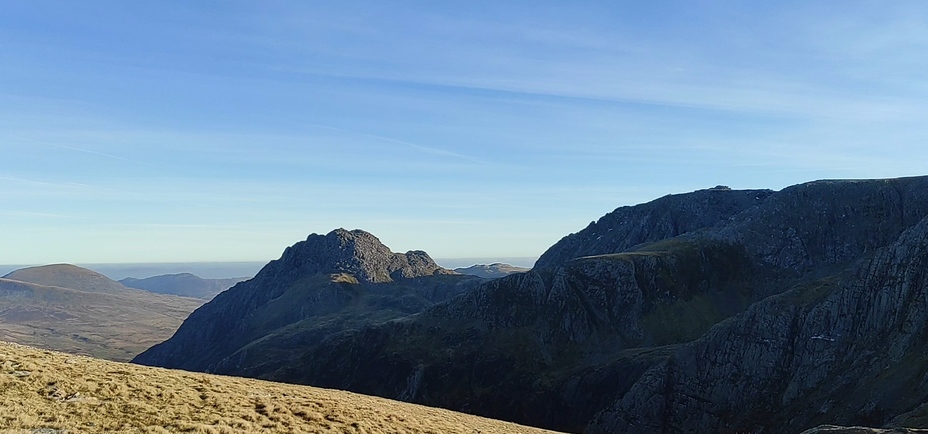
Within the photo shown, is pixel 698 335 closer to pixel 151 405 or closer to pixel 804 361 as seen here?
pixel 804 361

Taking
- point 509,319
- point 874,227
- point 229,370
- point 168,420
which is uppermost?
point 874,227

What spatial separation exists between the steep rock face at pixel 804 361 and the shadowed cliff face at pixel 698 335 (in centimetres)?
28

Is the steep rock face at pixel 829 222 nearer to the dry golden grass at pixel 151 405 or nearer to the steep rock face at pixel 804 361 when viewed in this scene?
the steep rock face at pixel 804 361

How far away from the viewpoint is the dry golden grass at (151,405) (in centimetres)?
2483

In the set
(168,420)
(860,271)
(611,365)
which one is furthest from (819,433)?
(611,365)

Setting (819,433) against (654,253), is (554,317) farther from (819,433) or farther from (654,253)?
(819,433)

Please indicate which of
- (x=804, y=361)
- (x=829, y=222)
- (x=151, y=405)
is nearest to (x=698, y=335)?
(x=804, y=361)

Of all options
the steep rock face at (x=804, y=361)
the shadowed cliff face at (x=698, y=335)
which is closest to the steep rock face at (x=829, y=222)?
the shadowed cliff face at (x=698, y=335)

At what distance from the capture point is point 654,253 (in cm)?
15375

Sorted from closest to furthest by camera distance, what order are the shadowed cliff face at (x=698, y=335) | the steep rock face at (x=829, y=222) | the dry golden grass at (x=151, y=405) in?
1. the dry golden grass at (x=151, y=405)
2. the shadowed cliff face at (x=698, y=335)
3. the steep rock face at (x=829, y=222)

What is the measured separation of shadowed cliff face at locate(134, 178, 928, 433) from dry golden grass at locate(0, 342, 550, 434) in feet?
218

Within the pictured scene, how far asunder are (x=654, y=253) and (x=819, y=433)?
404 feet

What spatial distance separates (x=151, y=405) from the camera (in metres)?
28.2

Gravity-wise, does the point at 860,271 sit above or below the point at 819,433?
above
